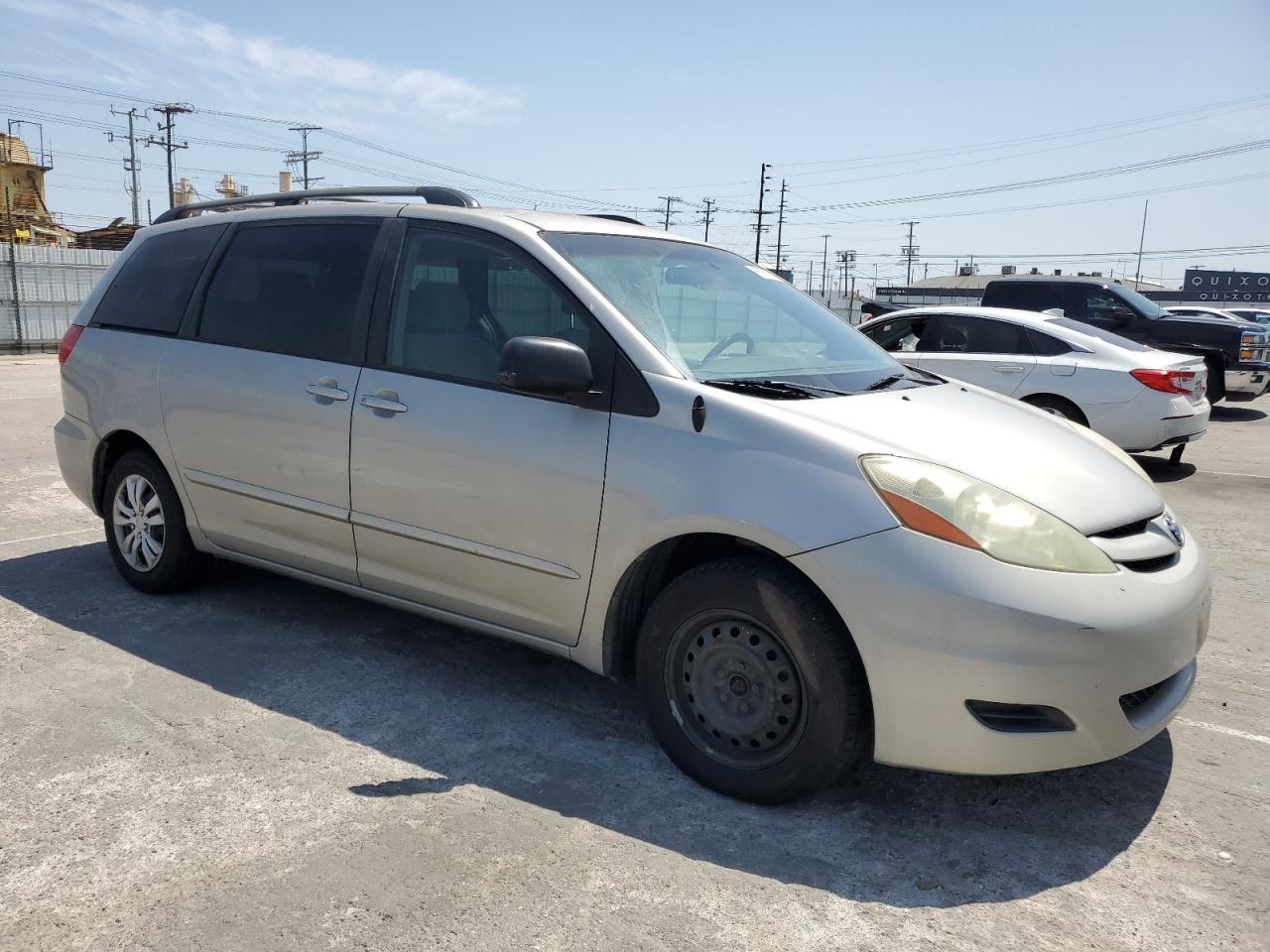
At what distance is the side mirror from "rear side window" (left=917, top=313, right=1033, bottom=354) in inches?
277

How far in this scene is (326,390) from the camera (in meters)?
3.90

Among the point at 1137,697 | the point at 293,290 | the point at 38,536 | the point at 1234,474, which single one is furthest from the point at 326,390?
the point at 1234,474

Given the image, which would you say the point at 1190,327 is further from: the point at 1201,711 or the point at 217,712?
the point at 217,712

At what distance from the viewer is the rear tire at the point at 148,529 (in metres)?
4.68

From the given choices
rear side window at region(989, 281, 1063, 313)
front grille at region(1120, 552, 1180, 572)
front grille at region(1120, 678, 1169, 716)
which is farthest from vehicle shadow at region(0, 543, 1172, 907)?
rear side window at region(989, 281, 1063, 313)

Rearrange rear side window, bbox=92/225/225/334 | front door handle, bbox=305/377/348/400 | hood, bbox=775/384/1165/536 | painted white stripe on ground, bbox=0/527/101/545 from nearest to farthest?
1. hood, bbox=775/384/1165/536
2. front door handle, bbox=305/377/348/400
3. rear side window, bbox=92/225/225/334
4. painted white stripe on ground, bbox=0/527/101/545

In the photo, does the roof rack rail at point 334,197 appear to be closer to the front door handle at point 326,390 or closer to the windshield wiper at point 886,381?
the front door handle at point 326,390

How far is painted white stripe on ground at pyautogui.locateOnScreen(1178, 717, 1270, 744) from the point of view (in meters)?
3.56

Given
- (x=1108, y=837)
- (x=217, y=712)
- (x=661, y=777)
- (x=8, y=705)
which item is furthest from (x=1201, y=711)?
(x=8, y=705)

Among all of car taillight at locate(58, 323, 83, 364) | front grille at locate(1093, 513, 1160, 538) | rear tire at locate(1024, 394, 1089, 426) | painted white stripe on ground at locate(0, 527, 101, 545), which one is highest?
car taillight at locate(58, 323, 83, 364)

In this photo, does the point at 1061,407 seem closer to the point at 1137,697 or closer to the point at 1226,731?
the point at 1226,731

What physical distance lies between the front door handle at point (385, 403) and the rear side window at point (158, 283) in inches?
57.1

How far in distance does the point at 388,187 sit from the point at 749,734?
9.23 feet

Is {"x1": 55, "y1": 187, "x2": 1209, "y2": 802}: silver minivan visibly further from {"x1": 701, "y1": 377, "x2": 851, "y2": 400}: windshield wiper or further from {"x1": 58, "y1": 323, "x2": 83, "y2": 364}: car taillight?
{"x1": 58, "y1": 323, "x2": 83, "y2": 364}: car taillight
